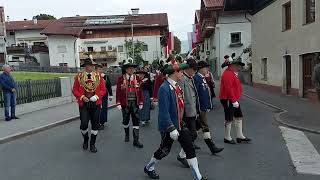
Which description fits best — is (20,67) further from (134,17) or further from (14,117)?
(14,117)

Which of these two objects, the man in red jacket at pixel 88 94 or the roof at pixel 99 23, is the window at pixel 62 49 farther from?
the man in red jacket at pixel 88 94

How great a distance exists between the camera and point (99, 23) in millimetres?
74438

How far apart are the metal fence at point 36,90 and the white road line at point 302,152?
30.5 feet

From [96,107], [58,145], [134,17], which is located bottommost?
[58,145]

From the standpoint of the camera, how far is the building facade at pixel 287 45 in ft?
59.6

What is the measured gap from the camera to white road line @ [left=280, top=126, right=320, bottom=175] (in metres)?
7.13

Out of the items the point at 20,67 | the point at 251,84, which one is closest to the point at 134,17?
the point at 20,67

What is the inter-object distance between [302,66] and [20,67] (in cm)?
4241

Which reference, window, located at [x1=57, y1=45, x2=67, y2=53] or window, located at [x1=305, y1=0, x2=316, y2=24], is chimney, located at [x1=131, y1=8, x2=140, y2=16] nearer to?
window, located at [x1=57, y1=45, x2=67, y2=53]

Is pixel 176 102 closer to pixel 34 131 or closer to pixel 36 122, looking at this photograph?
pixel 34 131

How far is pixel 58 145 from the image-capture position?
32.1 feet

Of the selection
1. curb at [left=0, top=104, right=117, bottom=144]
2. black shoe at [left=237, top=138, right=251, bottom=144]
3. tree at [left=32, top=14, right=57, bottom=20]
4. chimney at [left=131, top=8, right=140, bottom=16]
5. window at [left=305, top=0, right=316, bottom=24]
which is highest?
tree at [left=32, top=14, right=57, bottom=20]

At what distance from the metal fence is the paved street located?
4.87 metres

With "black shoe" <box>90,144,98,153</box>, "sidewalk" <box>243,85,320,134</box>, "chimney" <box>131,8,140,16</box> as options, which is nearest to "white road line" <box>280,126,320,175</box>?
"sidewalk" <box>243,85,320,134</box>
